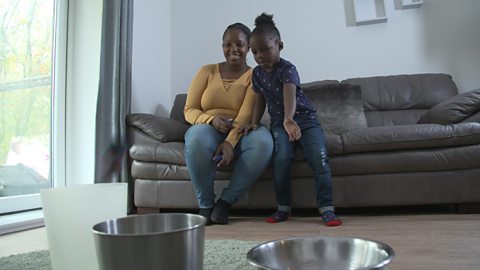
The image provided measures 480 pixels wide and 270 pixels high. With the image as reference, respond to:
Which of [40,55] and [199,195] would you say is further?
[40,55]

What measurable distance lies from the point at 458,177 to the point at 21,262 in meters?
1.74

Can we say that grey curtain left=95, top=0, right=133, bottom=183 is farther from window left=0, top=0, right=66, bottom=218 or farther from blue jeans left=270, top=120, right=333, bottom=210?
blue jeans left=270, top=120, right=333, bottom=210

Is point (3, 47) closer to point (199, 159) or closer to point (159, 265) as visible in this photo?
point (199, 159)

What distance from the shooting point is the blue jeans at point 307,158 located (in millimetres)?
1774

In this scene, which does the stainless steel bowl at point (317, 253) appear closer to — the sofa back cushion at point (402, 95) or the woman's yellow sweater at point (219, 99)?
the woman's yellow sweater at point (219, 99)

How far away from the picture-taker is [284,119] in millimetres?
1876

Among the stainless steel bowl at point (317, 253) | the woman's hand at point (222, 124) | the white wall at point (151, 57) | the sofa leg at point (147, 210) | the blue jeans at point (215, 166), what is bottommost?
the sofa leg at point (147, 210)

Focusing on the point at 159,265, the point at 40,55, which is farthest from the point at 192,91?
A: the point at 159,265

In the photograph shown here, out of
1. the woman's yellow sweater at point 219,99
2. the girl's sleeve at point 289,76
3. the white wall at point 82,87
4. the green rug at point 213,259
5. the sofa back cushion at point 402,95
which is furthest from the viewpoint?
the sofa back cushion at point 402,95

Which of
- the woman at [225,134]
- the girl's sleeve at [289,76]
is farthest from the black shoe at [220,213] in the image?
the girl's sleeve at [289,76]

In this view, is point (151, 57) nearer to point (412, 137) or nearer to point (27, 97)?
point (27, 97)

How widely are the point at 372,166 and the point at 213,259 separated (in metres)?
1.07

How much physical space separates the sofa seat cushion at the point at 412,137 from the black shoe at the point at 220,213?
62cm

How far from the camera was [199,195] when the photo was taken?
1825 mm
